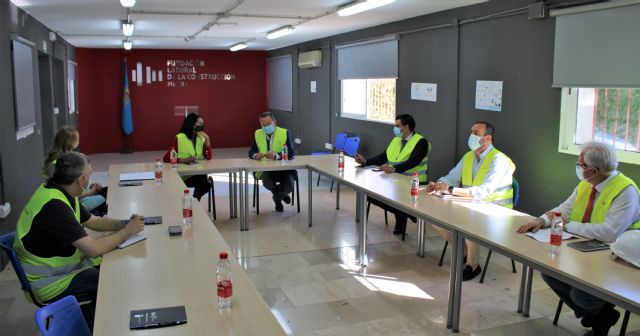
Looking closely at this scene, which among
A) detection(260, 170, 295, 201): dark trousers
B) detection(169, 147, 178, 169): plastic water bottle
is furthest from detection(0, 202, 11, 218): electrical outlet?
detection(260, 170, 295, 201): dark trousers

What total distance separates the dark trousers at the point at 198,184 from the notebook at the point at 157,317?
4.44 m

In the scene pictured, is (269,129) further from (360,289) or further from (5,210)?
(5,210)

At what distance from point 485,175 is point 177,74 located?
10421 millimetres

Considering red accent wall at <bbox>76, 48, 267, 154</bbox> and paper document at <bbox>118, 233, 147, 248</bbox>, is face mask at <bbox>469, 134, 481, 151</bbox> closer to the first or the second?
paper document at <bbox>118, 233, 147, 248</bbox>

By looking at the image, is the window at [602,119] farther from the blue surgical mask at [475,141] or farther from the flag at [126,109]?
the flag at [126,109]

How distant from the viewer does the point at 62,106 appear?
9.90m

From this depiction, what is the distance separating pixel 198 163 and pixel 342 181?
188cm

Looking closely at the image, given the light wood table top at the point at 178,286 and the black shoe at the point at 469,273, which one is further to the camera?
the black shoe at the point at 469,273

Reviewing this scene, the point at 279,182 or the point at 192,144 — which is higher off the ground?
the point at 192,144

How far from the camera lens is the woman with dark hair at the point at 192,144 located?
20.6 feet

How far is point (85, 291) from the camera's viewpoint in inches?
115

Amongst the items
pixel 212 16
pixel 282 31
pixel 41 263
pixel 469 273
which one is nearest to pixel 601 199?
pixel 469 273

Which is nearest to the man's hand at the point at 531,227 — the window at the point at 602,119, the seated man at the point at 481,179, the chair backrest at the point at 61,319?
the seated man at the point at 481,179

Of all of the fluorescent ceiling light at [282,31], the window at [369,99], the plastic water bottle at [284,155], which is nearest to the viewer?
the plastic water bottle at [284,155]
